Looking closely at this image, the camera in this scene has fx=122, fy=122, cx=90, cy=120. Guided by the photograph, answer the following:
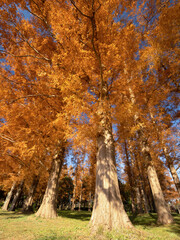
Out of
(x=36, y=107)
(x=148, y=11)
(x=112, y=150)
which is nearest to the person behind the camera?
(x=112, y=150)

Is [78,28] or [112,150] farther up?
[78,28]

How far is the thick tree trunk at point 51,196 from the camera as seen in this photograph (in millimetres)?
6801

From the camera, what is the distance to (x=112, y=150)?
5004mm

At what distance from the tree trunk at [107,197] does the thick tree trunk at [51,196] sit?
4.17 metres

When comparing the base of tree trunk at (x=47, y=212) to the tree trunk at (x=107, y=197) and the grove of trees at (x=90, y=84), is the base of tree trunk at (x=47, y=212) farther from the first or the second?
the tree trunk at (x=107, y=197)

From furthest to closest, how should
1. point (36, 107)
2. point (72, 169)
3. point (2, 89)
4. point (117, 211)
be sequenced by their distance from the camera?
point (72, 169)
point (36, 107)
point (2, 89)
point (117, 211)

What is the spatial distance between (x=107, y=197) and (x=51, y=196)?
4.63 meters

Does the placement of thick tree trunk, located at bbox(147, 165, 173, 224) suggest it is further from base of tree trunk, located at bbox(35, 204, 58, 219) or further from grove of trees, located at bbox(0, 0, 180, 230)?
base of tree trunk, located at bbox(35, 204, 58, 219)

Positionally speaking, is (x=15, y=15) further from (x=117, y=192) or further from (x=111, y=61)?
(x=117, y=192)

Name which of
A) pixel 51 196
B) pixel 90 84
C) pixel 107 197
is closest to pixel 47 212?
pixel 51 196

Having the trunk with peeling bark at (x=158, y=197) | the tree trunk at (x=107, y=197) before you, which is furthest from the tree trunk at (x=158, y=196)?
the tree trunk at (x=107, y=197)

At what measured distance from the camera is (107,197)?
4004mm

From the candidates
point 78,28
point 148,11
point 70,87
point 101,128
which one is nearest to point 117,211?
point 101,128

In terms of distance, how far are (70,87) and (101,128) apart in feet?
7.03
